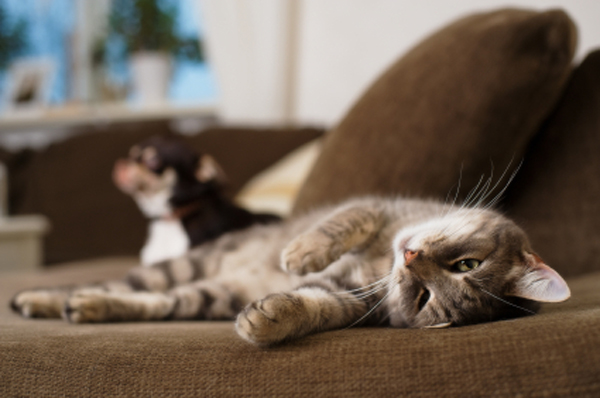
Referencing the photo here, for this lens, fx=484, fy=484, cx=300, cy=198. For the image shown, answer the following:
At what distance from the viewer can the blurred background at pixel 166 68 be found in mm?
2648

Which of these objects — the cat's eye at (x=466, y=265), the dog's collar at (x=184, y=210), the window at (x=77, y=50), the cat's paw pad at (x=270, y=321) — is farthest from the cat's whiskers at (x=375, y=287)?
the window at (x=77, y=50)

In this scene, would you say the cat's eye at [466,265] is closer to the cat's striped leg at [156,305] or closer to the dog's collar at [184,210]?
the cat's striped leg at [156,305]

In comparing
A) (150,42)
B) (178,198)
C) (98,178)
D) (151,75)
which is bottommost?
(98,178)

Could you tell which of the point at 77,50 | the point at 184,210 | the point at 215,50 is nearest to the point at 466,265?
the point at 184,210

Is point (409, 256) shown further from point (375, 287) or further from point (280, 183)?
point (280, 183)

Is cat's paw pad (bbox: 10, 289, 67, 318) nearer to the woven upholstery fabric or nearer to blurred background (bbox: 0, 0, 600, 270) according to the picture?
the woven upholstery fabric

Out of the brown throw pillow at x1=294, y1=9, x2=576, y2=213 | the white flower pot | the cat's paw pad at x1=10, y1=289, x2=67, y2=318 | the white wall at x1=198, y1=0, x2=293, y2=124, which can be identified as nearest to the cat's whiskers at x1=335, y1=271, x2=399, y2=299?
the brown throw pillow at x1=294, y1=9, x2=576, y2=213

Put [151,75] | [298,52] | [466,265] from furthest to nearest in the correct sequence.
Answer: [151,75] < [298,52] < [466,265]

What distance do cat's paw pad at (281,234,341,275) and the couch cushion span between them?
1.76 m

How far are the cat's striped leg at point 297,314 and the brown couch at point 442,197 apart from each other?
0.03 metres

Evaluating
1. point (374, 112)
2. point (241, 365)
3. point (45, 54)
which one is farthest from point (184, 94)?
point (241, 365)

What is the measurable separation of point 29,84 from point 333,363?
387cm

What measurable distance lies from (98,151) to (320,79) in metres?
1.41

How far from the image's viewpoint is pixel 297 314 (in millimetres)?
775
